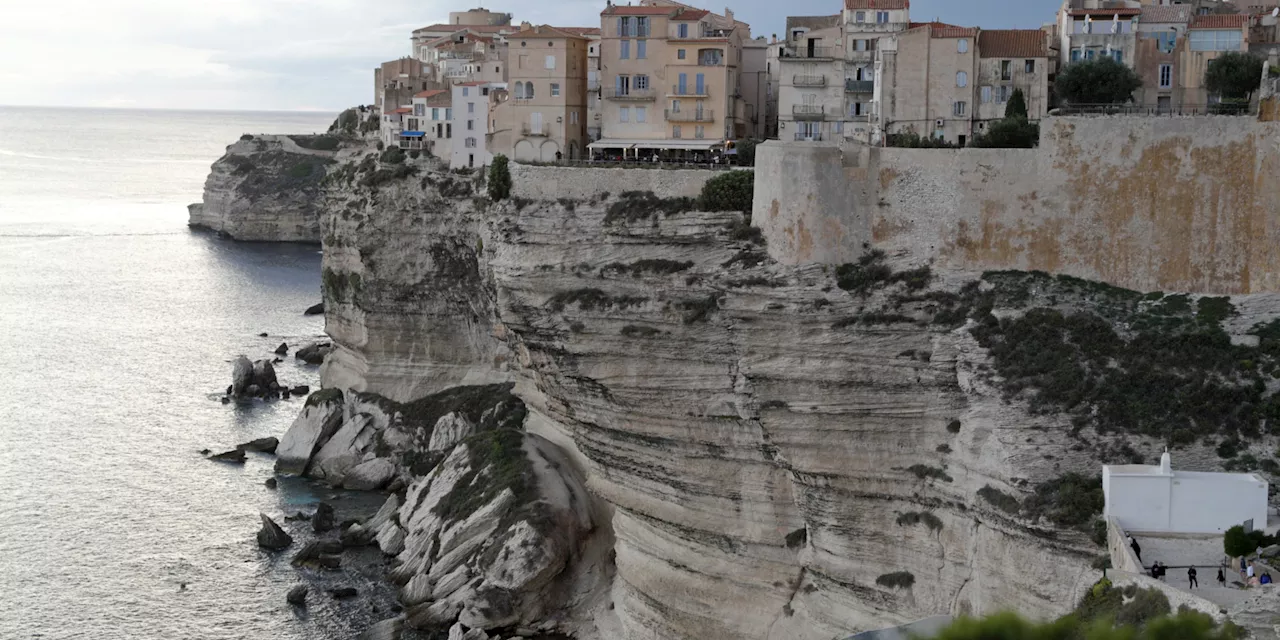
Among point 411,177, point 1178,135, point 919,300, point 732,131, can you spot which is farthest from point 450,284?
point 1178,135

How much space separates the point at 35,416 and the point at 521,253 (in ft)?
115

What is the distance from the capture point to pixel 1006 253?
36.6 meters

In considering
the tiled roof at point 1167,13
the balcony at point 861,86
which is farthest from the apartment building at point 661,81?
the tiled roof at point 1167,13

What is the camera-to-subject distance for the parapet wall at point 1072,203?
35.1 metres

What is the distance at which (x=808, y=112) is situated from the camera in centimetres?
4831

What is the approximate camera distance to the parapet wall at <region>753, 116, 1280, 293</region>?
115 ft

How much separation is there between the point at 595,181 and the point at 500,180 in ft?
14.0

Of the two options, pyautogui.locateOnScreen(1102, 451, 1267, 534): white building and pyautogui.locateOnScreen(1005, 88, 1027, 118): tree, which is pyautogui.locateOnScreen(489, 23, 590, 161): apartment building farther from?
pyautogui.locateOnScreen(1102, 451, 1267, 534): white building

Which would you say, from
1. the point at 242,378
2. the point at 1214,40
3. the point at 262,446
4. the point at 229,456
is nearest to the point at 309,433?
the point at 262,446

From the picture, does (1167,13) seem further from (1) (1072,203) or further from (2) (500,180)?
(2) (500,180)

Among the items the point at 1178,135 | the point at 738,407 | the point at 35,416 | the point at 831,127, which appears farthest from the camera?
the point at 35,416

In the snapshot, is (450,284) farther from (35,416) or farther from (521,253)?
(35,416)

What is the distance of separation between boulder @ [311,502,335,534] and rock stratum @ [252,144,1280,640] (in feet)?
6.47

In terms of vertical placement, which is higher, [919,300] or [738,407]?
[919,300]
